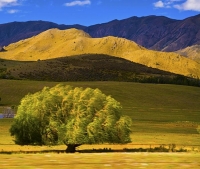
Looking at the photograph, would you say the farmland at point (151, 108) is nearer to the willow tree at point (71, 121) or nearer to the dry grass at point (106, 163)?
the willow tree at point (71, 121)

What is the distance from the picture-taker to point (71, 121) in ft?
129

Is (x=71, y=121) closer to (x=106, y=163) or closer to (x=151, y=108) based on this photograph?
(x=106, y=163)

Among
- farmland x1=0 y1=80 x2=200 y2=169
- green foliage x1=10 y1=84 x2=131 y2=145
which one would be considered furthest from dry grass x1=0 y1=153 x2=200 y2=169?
farmland x1=0 y1=80 x2=200 y2=169

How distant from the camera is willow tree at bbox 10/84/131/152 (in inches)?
1537

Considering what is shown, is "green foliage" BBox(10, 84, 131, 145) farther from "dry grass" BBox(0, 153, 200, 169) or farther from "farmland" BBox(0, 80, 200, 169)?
"dry grass" BBox(0, 153, 200, 169)

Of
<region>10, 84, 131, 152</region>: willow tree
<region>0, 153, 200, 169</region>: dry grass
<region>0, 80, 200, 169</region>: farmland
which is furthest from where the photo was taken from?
<region>0, 80, 200, 169</region>: farmland

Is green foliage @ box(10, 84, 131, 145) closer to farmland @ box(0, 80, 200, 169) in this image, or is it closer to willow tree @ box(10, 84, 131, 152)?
willow tree @ box(10, 84, 131, 152)

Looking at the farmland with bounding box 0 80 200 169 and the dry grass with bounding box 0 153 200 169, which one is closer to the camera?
the dry grass with bounding box 0 153 200 169

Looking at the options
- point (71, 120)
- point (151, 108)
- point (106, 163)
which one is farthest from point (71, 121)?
point (151, 108)

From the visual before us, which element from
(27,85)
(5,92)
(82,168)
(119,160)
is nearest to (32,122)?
(119,160)

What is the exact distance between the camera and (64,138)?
38812 mm

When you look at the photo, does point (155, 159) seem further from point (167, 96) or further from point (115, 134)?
point (167, 96)

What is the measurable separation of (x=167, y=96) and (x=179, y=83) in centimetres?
4725

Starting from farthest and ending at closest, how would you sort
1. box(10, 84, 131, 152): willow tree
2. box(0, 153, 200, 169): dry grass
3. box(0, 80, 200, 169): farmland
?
box(0, 80, 200, 169): farmland, box(10, 84, 131, 152): willow tree, box(0, 153, 200, 169): dry grass
